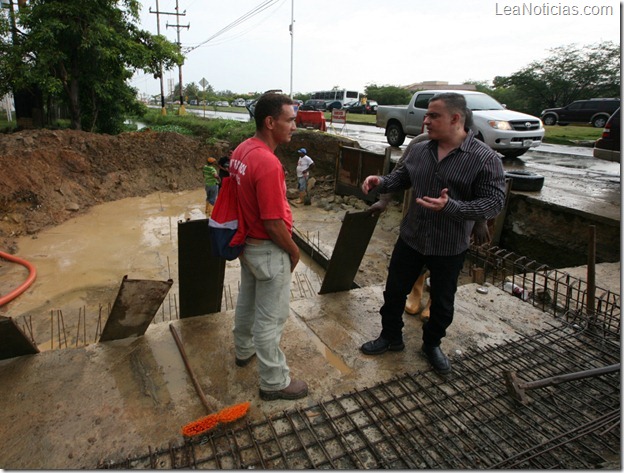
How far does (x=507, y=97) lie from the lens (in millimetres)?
31609

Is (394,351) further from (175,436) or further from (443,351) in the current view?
(175,436)

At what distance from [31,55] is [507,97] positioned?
103ft

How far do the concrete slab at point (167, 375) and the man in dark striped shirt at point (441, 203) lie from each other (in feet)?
1.23

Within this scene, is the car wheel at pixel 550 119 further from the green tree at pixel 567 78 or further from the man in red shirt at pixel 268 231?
the man in red shirt at pixel 268 231

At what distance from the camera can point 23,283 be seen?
6.53 meters

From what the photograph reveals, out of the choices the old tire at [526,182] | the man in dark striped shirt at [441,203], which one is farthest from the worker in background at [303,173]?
the man in dark striped shirt at [441,203]

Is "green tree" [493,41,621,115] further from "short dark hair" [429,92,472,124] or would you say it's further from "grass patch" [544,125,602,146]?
"short dark hair" [429,92,472,124]

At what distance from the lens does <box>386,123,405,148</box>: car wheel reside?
494 inches

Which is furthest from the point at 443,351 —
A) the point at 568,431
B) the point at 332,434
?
the point at 332,434

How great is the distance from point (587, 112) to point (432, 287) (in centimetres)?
2243

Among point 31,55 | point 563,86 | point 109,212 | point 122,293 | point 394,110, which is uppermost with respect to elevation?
point 563,86

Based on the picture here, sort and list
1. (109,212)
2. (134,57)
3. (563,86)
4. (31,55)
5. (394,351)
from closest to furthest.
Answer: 1. (394,351)
2. (109,212)
3. (31,55)
4. (134,57)
5. (563,86)

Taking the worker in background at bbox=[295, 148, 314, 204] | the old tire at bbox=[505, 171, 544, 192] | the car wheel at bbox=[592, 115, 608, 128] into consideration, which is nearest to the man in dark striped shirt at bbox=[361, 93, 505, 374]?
the old tire at bbox=[505, 171, 544, 192]

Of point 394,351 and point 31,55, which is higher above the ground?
point 31,55
